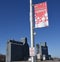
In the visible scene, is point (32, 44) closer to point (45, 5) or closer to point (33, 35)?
point (33, 35)

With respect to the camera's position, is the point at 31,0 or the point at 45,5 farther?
the point at 31,0

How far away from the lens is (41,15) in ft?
55.6

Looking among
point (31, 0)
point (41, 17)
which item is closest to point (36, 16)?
point (41, 17)

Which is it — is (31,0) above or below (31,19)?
above

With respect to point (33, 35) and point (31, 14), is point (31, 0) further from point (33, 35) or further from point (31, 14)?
point (33, 35)

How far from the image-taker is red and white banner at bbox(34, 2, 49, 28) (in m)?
16.7

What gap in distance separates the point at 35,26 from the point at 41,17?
80cm

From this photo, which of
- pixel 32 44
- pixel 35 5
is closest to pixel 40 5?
pixel 35 5

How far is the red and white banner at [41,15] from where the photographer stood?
54.9ft

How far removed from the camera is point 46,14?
1678 centimetres

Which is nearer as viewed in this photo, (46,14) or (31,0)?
(46,14)

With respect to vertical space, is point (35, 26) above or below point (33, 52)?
above

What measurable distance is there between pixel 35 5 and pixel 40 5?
0.45 m

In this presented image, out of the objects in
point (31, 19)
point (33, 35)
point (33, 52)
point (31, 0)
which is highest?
point (31, 0)
